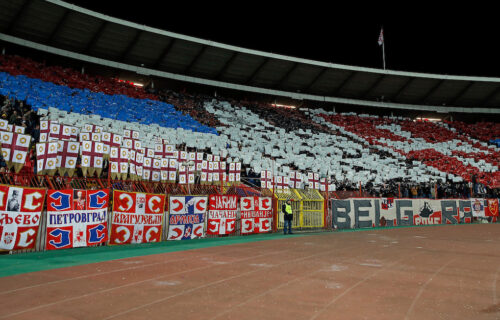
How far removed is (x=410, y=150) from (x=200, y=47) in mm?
21092

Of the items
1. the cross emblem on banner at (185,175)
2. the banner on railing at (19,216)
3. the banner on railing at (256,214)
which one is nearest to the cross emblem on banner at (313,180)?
the banner on railing at (256,214)

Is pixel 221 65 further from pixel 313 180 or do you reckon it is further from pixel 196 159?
pixel 313 180

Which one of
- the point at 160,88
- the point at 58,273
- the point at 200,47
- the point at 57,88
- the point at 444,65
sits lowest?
the point at 58,273

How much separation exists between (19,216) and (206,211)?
6.27m

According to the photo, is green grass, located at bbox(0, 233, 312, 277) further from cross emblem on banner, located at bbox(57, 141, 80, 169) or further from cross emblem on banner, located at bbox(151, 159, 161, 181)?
cross emblem on banner, located at bbox(151, 159, 161, 181)

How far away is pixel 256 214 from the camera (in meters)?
15.9

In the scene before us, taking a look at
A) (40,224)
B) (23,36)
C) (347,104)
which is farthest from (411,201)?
(23,36)

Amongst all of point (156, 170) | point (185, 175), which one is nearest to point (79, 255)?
point (156, 170)

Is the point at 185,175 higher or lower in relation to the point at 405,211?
higher

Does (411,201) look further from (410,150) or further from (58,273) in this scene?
(58,273)

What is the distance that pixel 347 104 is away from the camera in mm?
42531

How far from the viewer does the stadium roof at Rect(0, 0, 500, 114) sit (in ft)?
89.8

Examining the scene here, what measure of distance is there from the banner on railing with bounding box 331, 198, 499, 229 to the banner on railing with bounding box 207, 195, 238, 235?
6.09 m

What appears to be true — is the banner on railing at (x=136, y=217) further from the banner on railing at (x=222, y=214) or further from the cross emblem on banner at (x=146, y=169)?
the cross emblem on banner at (x=146, y=169)
